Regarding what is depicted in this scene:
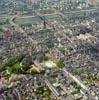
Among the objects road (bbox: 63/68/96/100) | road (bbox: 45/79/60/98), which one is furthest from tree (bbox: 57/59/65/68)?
road (bbox: 45/79/60/98)

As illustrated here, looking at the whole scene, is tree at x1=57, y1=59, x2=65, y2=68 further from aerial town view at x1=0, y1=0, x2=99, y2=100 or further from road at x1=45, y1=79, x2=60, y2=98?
road at x1=45, y1=79, x2=60, y2=98

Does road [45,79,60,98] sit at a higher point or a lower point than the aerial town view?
lower

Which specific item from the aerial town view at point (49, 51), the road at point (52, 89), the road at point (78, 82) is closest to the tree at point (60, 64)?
the aerial town view at point (49, 51)

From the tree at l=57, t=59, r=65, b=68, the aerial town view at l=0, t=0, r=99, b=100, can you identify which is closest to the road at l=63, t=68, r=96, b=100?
the aerial town view at l=0, t=0, r=99, b=100

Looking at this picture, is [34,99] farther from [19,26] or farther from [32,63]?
[19,26]

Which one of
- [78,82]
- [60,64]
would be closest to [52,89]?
[78,82]

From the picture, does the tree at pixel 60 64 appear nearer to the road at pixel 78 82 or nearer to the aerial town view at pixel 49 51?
the aerial town view at pixel 49 51

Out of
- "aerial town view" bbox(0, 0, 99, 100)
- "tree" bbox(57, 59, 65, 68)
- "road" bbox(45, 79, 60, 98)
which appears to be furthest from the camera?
"tree" bbox(57, 59, 65, 68)

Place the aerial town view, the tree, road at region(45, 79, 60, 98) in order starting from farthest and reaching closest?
the tree → the aerial town view → road at region(45, 79, 60, 98)

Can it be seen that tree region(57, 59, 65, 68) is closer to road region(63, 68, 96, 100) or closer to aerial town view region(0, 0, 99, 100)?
aerial town view region(0, 0, 99, 100)

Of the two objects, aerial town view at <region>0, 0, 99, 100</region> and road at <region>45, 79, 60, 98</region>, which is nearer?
road at <region>45, 79, 60, 98</region>
